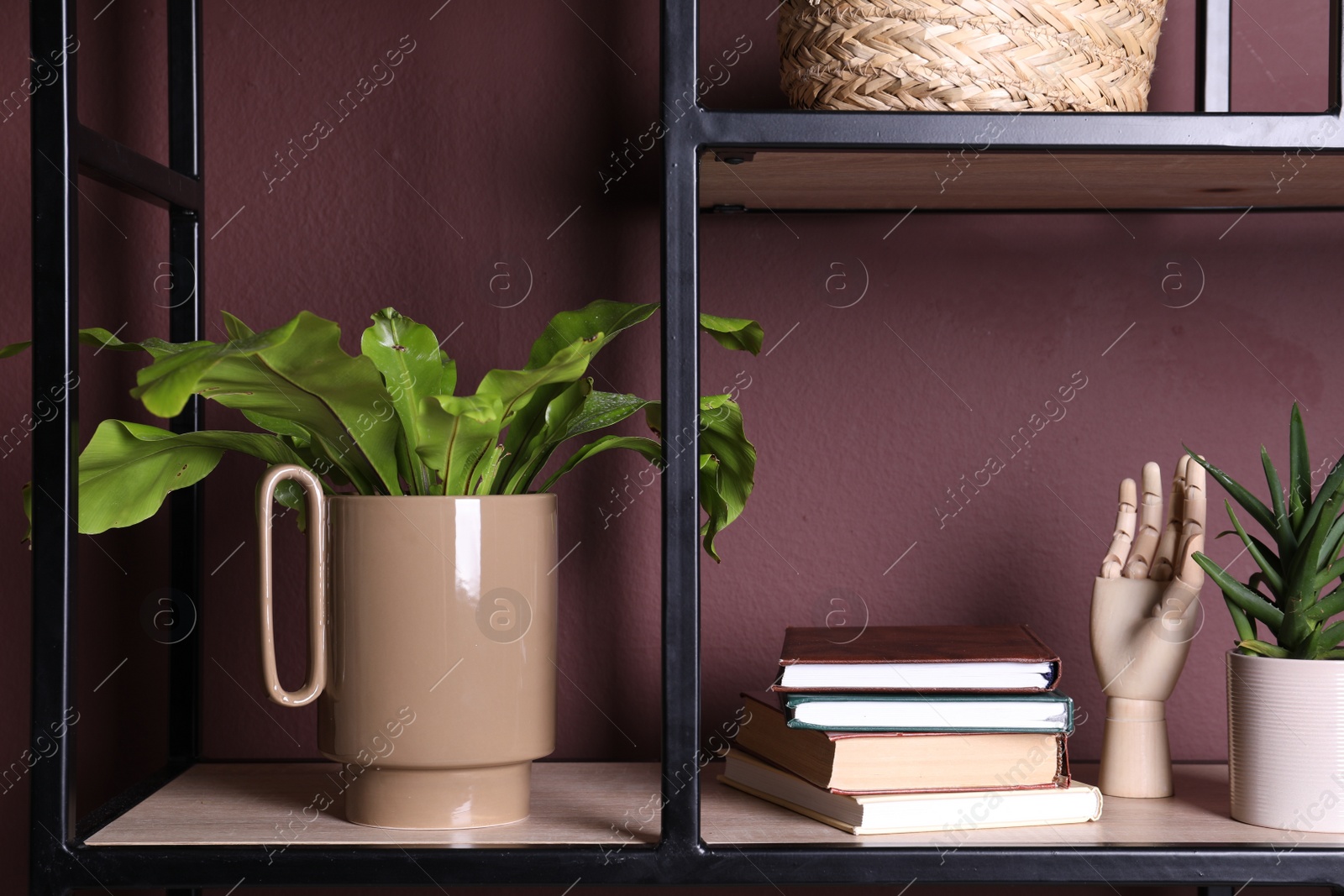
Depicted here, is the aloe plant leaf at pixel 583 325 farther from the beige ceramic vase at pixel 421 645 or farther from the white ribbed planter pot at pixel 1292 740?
the white ribbed planter pot at pixel 1292 740

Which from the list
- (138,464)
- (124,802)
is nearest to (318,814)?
(124,802)

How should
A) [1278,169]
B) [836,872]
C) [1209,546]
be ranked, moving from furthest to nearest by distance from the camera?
1. [1209,546]
2. [1278,169]
3. [836,872]

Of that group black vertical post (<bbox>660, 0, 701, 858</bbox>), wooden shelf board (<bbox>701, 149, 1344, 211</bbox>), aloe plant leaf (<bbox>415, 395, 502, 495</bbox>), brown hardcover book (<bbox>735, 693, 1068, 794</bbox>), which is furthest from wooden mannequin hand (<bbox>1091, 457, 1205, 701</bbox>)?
aloe plant leaf (<bbox>415, 395, 502, 495</bbox>)

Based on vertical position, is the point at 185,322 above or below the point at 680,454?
above

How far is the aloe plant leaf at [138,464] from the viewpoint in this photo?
0.82 metres

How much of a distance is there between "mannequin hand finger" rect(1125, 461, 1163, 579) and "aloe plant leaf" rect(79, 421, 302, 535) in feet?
2.15

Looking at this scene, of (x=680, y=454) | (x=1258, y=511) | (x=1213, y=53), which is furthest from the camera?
(x=1213, y=53)

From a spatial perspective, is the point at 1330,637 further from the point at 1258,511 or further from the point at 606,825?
the point at 606,825

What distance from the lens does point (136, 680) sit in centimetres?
110

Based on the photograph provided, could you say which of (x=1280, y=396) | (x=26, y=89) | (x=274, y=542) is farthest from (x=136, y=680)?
(x=1280, y=396)

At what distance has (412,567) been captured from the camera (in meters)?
0.78

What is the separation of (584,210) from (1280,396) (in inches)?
27.1

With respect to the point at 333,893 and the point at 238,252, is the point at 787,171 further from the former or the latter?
the point at 333,893

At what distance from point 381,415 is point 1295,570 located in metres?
0.65
